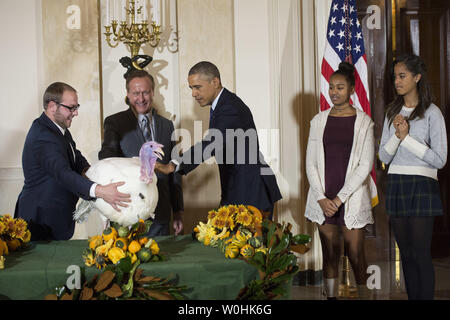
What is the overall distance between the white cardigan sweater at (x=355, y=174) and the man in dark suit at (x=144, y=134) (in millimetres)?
1261

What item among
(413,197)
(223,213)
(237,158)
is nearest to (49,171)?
(223,213)

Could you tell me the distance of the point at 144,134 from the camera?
17.8 ft

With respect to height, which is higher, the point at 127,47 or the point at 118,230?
the point at 127,47

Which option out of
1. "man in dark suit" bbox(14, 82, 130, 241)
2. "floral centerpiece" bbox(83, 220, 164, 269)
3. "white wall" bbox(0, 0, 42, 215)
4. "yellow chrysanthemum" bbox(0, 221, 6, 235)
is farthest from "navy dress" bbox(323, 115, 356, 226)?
"white wall" bbox(0, 0, 42, 215)

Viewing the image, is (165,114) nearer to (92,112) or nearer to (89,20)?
(92,112)

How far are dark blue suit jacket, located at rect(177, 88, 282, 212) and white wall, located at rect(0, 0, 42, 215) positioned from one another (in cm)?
223

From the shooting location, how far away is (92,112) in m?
5.95

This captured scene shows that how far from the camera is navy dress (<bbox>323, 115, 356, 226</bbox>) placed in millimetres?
4754

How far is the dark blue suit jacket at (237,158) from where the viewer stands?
4430mm

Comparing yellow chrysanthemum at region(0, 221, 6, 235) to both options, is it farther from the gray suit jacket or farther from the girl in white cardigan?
the girl in white cardigan

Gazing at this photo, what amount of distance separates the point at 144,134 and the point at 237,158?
Answer: 1239 millimetres

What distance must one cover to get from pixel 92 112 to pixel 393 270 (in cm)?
372

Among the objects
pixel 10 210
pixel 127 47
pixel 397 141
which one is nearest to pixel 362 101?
pixel 397 141

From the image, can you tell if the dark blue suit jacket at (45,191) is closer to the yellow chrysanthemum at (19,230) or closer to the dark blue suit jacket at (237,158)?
the yellow chrysanthemum at (19,230)
